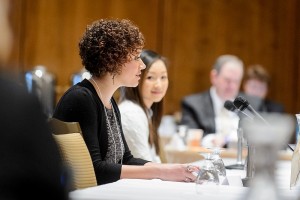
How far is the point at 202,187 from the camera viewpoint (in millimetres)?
2682

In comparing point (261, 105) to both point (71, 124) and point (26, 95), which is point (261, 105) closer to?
point (71, 124)

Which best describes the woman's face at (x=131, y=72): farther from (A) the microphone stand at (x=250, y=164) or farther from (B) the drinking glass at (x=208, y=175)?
(B) the drinking glass at (x=208, y=175)

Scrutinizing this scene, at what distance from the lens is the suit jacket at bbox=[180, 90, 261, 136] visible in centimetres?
685

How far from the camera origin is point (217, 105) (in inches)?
277

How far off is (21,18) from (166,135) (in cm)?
251

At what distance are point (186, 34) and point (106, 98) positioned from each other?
5.28 metres

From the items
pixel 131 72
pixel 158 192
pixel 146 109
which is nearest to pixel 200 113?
pixel 146 109

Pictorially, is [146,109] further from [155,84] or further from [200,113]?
[200,113]

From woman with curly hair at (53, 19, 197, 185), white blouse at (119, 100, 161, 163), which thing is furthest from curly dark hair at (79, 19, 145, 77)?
white blouse at (119, 100, 161, 163)

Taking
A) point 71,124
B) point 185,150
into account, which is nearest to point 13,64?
point 71,124

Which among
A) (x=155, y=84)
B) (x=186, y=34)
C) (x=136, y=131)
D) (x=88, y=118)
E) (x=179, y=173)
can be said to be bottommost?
(x=179, y=173)

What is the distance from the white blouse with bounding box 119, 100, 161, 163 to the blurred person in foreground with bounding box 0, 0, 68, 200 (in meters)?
2.58

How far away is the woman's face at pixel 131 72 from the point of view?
147 inches

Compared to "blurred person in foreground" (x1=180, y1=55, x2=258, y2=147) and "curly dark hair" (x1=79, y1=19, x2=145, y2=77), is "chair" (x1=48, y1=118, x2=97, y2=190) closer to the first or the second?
"curly dark hair" (x1=79, y1=19, x2=145, y2=77)
